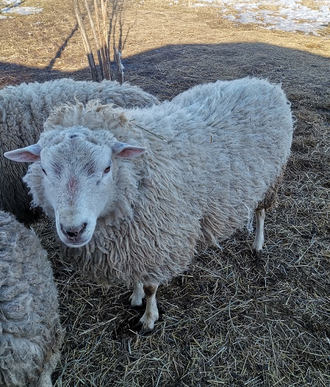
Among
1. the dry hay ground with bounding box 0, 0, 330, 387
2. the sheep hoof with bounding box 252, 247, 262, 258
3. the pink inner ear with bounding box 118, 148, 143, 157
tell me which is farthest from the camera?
the sheep hoof with bounding box 252, 247, 262, 258

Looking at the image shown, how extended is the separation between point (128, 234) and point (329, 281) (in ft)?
5.91

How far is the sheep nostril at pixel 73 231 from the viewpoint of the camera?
132 centimetres

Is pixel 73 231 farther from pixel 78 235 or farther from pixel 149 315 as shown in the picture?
pixel 149 315

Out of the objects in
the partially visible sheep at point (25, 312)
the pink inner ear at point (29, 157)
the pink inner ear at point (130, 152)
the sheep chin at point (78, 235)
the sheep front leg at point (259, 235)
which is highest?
the pink inner ear at point (130, 152)

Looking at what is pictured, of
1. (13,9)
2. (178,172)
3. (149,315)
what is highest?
(13,9)

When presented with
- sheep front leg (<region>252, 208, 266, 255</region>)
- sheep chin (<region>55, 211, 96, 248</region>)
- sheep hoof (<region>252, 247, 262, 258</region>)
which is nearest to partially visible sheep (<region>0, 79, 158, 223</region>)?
sheep chin (<region>55, 211, 96, 248</region>)

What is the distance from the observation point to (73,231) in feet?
4.33

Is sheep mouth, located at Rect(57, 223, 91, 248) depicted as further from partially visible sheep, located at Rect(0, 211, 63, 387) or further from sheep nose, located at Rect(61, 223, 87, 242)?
partially visible sheep, located at Rect(0, 211, 63, 387)

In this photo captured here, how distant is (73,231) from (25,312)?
481 millimetres

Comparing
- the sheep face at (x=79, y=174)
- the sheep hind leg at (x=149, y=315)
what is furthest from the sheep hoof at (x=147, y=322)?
the sheep face at (x=79, y=174)

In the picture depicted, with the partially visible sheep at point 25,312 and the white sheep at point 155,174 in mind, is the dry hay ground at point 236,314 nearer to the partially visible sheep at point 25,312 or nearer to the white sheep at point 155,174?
the white sheep at point 155,174

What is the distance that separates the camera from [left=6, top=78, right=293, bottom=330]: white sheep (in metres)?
1.42

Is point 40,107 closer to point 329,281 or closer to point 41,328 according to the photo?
point 41,328

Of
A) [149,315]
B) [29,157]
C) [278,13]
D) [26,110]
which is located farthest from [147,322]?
[278,13]
